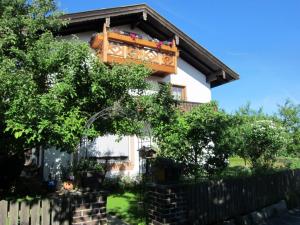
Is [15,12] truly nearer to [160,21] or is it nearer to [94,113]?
[94,113]

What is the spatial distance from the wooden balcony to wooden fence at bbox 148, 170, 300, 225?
23.3ft

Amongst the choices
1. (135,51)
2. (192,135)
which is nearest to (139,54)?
(135,51)

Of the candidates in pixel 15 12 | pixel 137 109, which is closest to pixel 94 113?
pixel 137 109

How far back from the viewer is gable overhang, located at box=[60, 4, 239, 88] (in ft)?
52.3

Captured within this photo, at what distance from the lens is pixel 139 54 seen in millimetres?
16297

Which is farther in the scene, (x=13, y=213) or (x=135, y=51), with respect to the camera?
(x=135, y=51)

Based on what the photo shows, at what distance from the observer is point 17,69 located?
8.27 metres

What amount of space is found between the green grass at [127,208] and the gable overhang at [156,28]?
800cm

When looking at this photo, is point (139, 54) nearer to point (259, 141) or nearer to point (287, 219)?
point (259, 141)

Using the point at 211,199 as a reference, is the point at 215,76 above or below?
above

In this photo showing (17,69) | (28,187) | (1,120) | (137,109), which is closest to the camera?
(1,120)

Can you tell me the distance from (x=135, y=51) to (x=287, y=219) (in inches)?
385

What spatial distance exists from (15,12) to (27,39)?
105cm

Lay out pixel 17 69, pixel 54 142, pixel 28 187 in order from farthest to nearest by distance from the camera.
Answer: pixel 28 187 → pixel 17 69 → pixel 54 142
